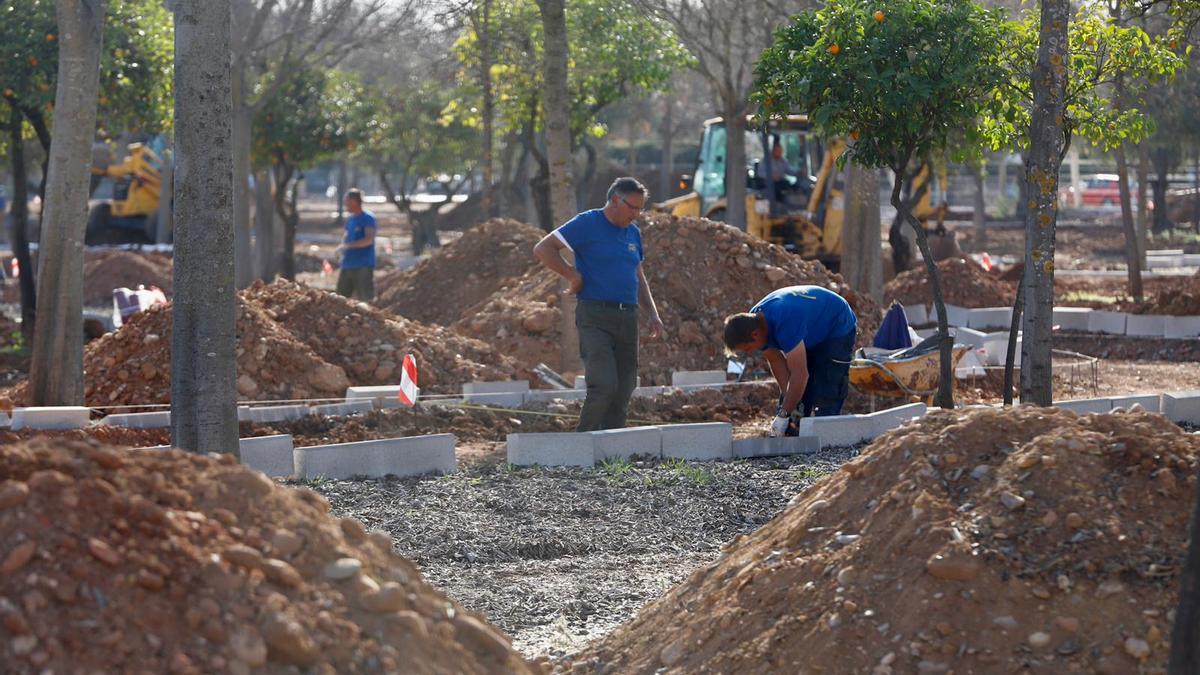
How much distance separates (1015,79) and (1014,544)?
6103 millimetres

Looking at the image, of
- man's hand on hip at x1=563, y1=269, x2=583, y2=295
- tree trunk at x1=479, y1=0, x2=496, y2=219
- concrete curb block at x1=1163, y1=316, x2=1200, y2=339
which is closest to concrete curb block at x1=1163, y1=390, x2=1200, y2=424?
man's hand on hip at x1=563, y1=269, x2=583, y2=295

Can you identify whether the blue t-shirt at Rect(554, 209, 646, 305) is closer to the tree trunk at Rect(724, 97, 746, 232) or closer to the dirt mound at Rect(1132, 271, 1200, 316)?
the dirt mound at Rect(1132, 271, 1200, 316)

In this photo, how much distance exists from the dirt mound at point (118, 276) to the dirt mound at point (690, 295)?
9.86 meters

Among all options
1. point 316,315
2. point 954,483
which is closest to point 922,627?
point 954,483

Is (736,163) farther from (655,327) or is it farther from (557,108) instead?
(655,327)

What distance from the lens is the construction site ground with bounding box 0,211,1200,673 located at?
6.00m

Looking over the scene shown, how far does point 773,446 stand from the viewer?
9.09 m

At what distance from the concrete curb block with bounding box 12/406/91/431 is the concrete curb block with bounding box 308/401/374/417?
4.99ft

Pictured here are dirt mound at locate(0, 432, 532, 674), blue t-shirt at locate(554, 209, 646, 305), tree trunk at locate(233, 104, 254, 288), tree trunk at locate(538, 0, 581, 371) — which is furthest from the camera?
tree trunk at locate(233, 104, 254, 288)

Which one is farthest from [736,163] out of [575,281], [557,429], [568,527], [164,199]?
[164,199]

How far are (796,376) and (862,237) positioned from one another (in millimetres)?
7315

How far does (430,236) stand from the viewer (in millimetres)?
35531

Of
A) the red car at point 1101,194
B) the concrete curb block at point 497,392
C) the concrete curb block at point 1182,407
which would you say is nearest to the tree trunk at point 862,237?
the concrete curb block at point 497,392

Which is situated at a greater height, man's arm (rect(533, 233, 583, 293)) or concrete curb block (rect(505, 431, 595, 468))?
man's arm (rect(533, 233, 583, 293))
